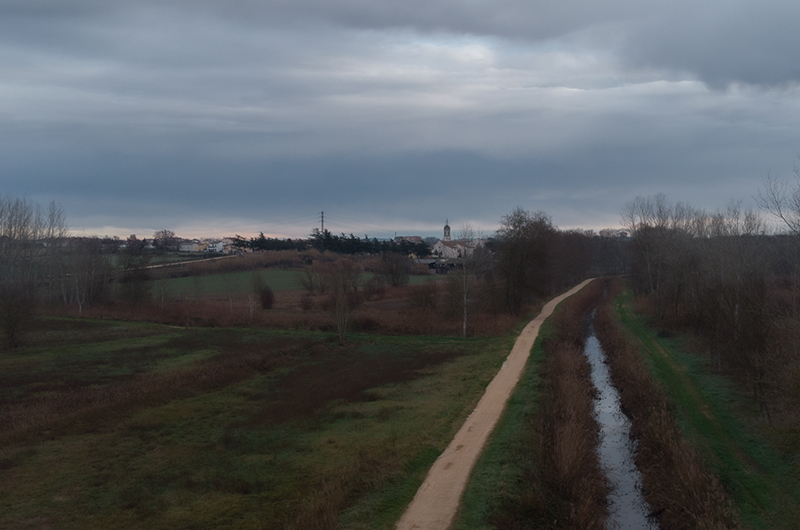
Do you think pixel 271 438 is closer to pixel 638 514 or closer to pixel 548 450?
pixel 548 450

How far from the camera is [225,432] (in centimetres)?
1519

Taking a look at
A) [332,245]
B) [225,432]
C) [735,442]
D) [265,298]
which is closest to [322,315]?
[265,298]

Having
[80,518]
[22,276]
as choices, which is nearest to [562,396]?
[80,518]

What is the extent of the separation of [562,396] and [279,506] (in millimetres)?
10287

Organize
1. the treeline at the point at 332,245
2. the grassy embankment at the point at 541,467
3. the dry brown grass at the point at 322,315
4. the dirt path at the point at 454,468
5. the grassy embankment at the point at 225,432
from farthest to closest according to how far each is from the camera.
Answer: the treeline at the point at 332,245
the dry brown grass at the point at 322,315
the grassy embankment at the point at 225,432
the grassy embankment at the point at 541,467
the dirt path at the point at 454,468

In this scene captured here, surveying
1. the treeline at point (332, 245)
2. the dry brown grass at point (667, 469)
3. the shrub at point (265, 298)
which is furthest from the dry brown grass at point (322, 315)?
the treeline at point (332, 245)

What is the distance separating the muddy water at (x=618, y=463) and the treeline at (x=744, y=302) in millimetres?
3886

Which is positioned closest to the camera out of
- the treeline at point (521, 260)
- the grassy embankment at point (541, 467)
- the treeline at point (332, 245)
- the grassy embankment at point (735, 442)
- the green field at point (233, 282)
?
the grassy embankment at point (541, 467)

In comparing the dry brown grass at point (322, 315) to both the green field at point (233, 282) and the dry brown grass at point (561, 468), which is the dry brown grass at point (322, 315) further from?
the dry brown grass at point (561, 468)

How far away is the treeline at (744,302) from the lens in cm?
1377

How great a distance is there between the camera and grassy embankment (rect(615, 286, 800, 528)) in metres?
10.9

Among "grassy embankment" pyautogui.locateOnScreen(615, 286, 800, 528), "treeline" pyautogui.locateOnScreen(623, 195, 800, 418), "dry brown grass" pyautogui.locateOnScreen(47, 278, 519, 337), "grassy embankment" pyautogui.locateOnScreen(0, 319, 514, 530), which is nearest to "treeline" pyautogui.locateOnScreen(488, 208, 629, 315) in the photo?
"dry brown grass" pyautogui.locateOnScreen(47, 278, 519, 337)

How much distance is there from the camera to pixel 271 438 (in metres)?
14.7

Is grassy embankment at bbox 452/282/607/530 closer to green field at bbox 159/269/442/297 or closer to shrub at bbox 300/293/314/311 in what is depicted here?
shrub at bbox 300/293/314/311
